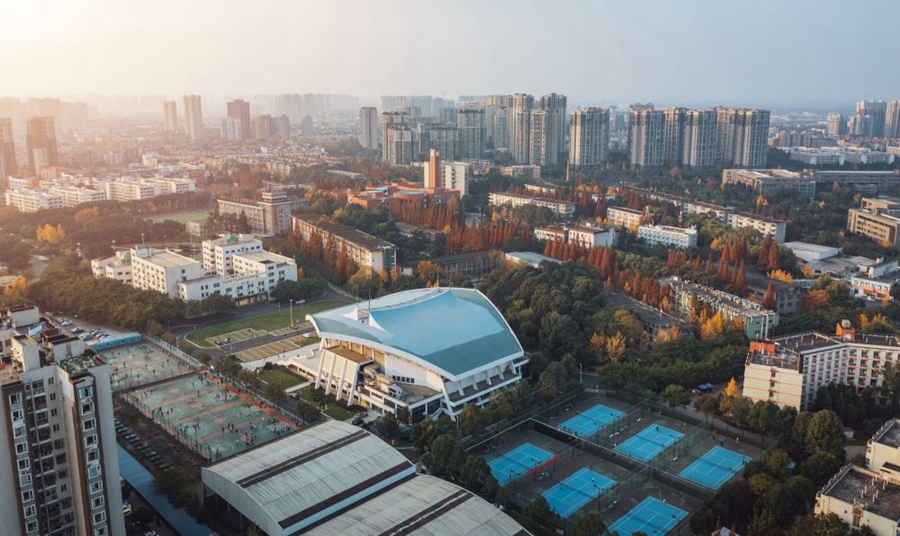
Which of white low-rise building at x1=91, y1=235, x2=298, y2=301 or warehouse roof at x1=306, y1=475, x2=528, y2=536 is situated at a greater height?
white low-rise building at x1=91, y1=235, x2=298, y2=301

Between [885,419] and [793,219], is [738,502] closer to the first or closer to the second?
[885,419]

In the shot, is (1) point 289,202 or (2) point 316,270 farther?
(1) point 289,202

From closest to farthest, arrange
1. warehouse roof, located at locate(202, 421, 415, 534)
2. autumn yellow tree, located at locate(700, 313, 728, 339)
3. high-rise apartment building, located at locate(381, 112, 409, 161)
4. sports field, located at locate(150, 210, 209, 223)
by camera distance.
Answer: warehouse roof, located at locate(202, 421, 415, 534) → autumn yellow tree, located at locate(700, 313, 728, 339) → sports field, located at locate(150, 210, 209, 223) → high-rise apartment building, located at locate(381, 112, 409, 161)

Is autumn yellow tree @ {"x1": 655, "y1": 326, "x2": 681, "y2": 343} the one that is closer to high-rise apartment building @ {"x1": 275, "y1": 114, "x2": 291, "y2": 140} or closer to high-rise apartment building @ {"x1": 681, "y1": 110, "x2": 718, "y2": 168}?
high-rise apartment building @ {"x1": 681, "y1": 110, "x2": 718, "y2": 168}

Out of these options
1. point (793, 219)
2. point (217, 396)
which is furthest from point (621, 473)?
point (793, 219)

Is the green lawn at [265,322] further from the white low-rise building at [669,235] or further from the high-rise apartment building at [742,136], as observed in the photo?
the high-rise apartment building at [742,136]

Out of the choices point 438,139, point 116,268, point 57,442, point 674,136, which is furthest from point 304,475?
point 674,136

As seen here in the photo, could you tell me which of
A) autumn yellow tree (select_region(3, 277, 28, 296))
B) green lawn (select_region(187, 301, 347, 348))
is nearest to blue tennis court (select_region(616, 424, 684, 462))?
green lawn (select_region(187, 301, 347, 348))
